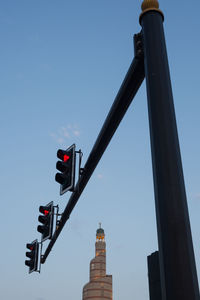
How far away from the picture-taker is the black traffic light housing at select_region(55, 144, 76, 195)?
18.7ft

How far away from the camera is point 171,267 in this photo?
2.54m

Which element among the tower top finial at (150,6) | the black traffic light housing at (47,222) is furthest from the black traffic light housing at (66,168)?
the tower top finial at (150,6)

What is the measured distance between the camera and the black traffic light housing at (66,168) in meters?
5.71

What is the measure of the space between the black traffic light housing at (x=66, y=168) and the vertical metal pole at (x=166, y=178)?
2711mm

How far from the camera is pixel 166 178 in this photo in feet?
9.43

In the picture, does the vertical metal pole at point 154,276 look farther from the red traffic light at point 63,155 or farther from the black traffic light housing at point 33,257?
the black traffic light housing at point 33,257

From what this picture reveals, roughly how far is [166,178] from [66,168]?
10.4 feet

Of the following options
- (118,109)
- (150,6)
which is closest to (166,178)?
(118,109)

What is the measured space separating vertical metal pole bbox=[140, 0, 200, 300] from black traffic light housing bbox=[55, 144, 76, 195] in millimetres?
2711

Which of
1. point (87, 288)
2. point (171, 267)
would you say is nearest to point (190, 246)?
point (171, 267)

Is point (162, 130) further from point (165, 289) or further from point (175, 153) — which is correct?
point (165, 289)

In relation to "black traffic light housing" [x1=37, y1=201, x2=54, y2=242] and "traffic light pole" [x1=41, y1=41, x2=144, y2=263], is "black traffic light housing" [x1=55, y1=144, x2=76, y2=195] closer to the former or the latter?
"traffic light pole" [x1=41, y1=41, x2=144, y2=263]

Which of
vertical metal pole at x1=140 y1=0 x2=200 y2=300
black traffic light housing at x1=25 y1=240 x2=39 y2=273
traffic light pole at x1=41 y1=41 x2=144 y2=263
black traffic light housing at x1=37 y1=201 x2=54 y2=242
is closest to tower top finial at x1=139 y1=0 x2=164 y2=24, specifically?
vertical metal pole at x1=140 y1=0 x2=200 y2=300

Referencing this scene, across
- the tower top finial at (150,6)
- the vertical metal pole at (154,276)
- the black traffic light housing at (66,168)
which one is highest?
the tower top finial at (150,6)
